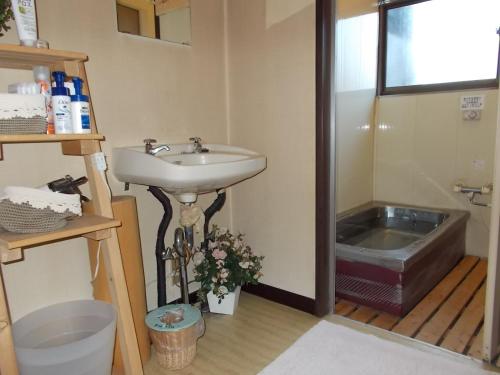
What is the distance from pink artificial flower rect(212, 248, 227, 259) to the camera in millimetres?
2041

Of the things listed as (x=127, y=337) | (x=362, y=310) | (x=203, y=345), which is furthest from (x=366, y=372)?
(x=127, y=337)

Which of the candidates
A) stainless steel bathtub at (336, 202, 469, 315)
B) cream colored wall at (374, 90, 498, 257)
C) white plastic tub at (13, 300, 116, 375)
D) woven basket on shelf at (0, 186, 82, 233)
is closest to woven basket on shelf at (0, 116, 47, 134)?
woven basket on shelf at (0, 186, 82, 233)

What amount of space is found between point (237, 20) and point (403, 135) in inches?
68.5

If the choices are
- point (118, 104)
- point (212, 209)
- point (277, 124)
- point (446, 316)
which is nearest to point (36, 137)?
point (118, 104)

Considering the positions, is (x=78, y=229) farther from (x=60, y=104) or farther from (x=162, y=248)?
(x=162, y=248)

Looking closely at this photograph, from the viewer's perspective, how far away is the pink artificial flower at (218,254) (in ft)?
6.70

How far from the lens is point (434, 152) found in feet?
9.93

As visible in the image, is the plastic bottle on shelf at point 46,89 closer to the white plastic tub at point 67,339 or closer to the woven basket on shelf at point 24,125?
the woven basket on shelf at point 24,125

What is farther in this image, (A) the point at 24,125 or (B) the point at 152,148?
(B) the point at 152,148

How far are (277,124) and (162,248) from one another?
922 mm

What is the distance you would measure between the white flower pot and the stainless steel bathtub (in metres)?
0.64

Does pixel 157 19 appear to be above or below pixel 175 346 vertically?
above

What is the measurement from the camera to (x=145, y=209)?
6.35 ft

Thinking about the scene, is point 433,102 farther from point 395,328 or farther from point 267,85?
point 395,328
